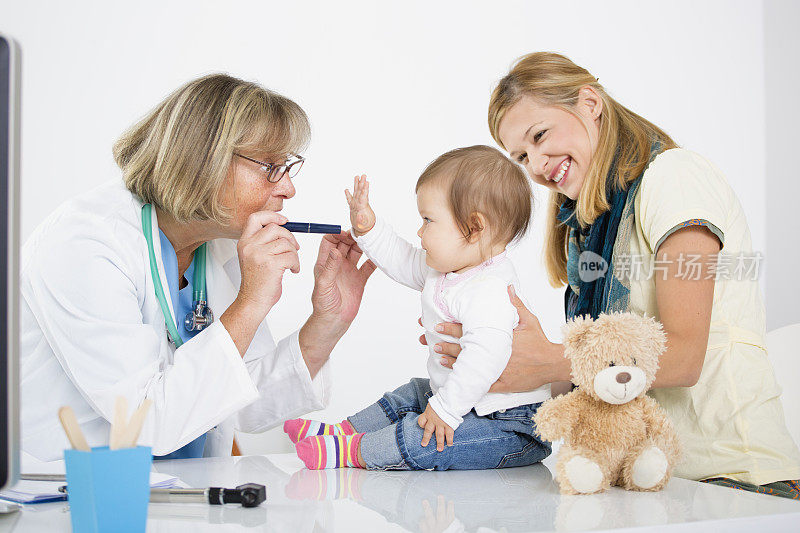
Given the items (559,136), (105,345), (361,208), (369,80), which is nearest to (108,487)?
(105,345)

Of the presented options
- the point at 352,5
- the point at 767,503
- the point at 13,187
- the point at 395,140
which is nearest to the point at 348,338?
the point at 395,140

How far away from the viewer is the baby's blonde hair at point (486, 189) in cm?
139

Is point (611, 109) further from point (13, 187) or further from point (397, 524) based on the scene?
point (13, 187)

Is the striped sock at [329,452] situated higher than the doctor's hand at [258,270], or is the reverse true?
the doctor's hand at [258,270]

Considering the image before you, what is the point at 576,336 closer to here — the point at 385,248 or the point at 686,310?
the point at 686,310

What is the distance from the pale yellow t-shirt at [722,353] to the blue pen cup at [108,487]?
0.89m

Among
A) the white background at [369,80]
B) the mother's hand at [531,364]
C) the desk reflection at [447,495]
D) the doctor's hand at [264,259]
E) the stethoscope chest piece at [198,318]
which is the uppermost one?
the white background at [369,80]

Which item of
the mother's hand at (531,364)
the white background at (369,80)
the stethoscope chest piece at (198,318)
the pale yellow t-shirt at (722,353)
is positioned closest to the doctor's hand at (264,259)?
the stethoscope chest piece at (198,318)

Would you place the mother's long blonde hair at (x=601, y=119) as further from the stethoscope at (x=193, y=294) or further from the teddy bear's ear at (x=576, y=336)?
the stethoscope at (x=193, y=294)

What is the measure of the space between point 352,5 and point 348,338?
3.91 ft

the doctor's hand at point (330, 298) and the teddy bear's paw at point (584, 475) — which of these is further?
the doctor's hand at point (330, 298)

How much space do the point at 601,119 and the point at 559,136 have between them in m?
0.10

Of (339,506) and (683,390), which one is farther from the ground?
(683,390)

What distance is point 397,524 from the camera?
0.86 metres
